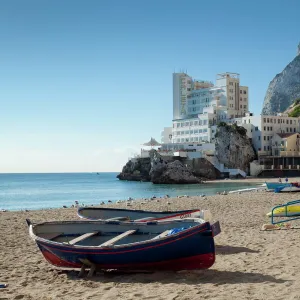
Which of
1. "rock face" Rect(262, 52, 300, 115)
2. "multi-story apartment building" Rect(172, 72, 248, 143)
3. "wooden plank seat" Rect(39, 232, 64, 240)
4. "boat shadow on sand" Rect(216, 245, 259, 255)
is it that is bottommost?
"boat shadow on sand" Rect(216, 245, 259, 255)

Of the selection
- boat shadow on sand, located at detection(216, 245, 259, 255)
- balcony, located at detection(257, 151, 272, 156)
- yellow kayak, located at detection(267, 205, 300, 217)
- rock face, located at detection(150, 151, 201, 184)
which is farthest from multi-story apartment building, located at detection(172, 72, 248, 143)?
boat shadow on sand, located at detection(216, 245, 259, 255)

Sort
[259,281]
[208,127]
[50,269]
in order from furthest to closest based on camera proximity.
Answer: [208,127]
[50,269]
[259,281]

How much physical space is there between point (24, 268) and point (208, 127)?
280ft

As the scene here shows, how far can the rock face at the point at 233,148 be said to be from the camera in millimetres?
85438

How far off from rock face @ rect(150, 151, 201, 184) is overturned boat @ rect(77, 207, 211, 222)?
63988 millimetres

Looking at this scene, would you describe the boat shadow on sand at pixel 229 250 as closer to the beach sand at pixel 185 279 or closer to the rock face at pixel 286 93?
the beach sand at pixel 185 279

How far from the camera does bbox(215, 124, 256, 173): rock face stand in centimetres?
8544

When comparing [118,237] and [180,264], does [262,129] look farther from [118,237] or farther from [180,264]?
[180,264]

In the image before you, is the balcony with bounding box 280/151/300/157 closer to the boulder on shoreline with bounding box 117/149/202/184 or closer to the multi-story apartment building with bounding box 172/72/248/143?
the multi-story apartment building with bounding box 172/72/248/143

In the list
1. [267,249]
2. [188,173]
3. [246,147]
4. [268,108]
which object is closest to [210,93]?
[246,147]

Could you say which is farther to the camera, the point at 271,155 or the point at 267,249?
the point at 271,155

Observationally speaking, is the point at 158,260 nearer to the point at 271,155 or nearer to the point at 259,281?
the point at 259,281

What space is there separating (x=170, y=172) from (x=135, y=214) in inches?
2584

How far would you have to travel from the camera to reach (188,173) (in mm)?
80750
